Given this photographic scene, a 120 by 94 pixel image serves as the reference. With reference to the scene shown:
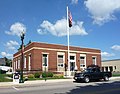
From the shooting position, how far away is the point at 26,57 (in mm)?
50375

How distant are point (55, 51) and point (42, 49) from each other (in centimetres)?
288

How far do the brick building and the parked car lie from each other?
41.7 feet

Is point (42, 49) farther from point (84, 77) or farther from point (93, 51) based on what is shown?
point (84, 77)

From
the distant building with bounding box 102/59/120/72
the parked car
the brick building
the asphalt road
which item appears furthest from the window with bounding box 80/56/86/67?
the distant building with bounding box 102/59/120/72

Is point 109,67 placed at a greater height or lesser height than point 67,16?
lesser

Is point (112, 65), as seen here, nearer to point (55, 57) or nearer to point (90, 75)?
point (55, 57)

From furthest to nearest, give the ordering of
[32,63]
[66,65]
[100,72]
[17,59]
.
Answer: [17,59] < [66,65] < [32,63] < [100,72]

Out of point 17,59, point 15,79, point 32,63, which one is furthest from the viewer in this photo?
point 17,59

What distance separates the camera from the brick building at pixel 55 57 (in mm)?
45531

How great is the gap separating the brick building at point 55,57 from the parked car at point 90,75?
41.7ft

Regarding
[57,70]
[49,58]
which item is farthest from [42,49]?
[57,70]

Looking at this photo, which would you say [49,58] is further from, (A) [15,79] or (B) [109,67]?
(B) [109,67]

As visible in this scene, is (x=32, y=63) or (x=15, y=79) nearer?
(x=15, y=79)

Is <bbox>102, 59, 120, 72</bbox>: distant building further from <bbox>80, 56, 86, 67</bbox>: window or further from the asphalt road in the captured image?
the asphalt road
